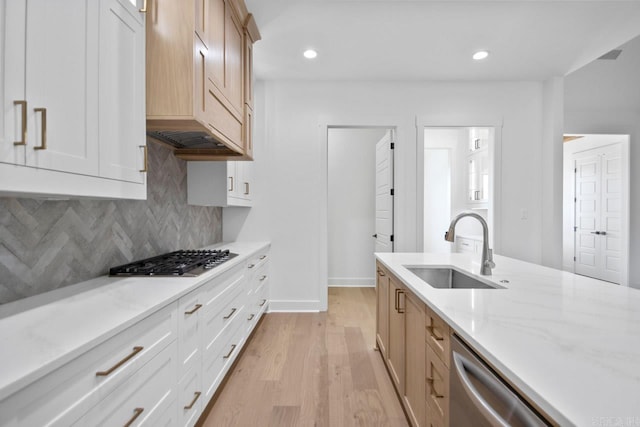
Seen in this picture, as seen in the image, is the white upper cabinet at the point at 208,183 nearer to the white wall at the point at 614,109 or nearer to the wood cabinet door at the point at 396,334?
the wood cabinet door at the point at 396,334

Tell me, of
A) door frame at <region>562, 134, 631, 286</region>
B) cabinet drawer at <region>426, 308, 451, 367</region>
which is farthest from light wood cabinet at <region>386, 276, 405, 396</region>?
door frame at <region>562, 134, 631, 286</region>

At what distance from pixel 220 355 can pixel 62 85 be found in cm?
163

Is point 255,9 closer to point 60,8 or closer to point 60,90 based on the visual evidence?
point 60,8

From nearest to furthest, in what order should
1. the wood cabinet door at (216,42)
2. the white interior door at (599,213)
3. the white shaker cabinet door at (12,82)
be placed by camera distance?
the white shaker cabinet door at (12,82), the wood cabinet door at (216,42), the white interior door at (599,213)

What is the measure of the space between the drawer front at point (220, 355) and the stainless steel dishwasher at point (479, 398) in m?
1.30

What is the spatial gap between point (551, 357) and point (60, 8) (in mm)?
1760

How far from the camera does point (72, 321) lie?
3.21 ft

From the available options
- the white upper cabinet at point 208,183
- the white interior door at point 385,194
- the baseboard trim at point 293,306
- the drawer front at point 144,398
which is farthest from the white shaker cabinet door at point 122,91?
the white interior door at point 385,194

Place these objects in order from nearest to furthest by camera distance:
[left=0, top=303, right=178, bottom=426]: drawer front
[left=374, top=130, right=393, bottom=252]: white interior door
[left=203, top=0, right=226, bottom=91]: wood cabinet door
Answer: [left=0, top=303, right=178, bottom=426]: drawer front, [left=203, top=0, right=226, bottom=91]: wood cabinet door, [left=374, top=130, right=393, bottom=252]: white interior door

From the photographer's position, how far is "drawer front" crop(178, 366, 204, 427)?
1.41 m

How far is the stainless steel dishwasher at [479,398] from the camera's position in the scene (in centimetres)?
70

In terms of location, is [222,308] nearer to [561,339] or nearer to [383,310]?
[383,310]

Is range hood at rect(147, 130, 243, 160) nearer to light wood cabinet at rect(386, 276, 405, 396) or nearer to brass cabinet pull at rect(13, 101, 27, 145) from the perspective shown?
brass cabinet pull at rect(13, 101, 27, 145)

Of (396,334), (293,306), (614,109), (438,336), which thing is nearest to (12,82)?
(438,336)
